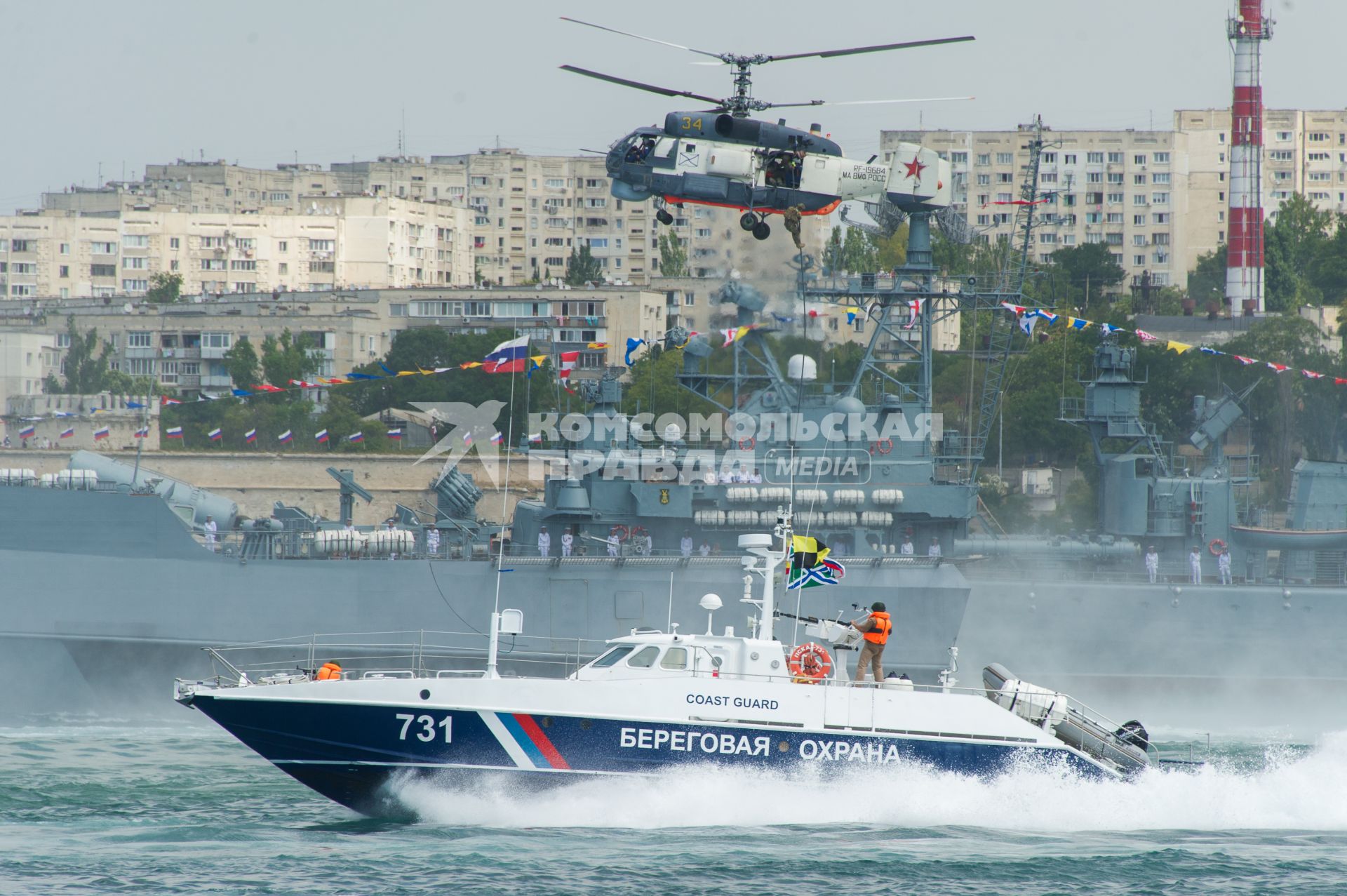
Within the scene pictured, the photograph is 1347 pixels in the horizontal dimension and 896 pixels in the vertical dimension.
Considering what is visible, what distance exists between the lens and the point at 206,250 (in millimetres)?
73375

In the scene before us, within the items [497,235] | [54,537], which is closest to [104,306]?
[497,235]

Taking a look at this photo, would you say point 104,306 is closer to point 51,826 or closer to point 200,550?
point 200,550

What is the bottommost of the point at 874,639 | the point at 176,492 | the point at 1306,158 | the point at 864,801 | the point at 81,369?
the point at 864,801

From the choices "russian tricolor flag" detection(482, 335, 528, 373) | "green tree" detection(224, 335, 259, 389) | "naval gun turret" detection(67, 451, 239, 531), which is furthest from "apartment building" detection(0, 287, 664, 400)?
"naval gun turret" detection(67, 451, 239, 531)

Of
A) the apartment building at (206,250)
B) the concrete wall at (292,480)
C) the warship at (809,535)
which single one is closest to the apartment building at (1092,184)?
the apartment building at (206,250)

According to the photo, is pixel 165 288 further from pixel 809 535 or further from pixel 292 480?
pixel 809 535

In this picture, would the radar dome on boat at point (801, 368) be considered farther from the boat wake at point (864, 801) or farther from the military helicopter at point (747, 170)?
the boat wake at point (864, 801)

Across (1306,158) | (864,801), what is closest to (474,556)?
(864,801)

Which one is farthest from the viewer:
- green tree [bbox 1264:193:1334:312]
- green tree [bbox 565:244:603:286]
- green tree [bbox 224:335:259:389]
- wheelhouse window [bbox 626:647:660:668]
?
green tree [bbox 565:244:603:286]

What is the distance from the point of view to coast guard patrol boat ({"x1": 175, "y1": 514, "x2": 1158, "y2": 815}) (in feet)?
48.6

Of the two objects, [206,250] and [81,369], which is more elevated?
[206,250]

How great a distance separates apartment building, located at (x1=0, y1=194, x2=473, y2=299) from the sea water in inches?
2282

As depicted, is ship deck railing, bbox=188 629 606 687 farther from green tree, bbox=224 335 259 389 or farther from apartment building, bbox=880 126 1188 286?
apartment building, bbox=880 126 1188 286

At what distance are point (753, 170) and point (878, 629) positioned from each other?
28.5 feet
